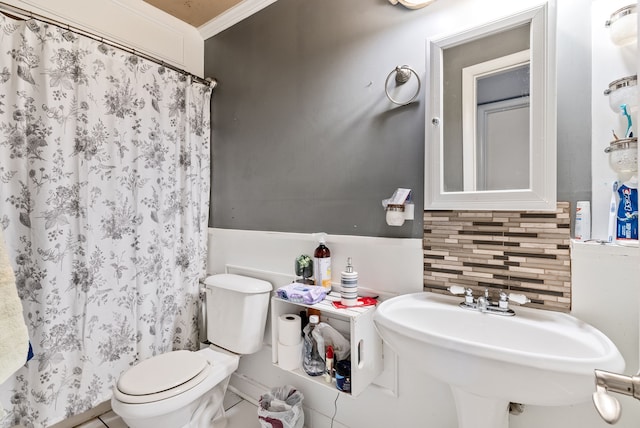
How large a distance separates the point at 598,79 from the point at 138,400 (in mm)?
1966

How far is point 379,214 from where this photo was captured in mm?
1303

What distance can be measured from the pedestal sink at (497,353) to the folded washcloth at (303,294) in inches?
12.6

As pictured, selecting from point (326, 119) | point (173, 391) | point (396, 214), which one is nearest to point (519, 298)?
point (396, 214)

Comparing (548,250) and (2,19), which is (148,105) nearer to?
(2,19)

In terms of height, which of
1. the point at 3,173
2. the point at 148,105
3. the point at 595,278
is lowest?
the point at 595,278

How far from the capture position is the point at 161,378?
127 cm

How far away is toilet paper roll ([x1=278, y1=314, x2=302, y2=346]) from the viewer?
1.29 m

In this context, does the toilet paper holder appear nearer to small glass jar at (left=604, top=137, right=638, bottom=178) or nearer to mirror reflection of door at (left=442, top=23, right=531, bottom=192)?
mirror reflection of door at (left=442, top=23, right=531, bottom=192)

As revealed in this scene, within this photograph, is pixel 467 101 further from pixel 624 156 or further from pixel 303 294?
pixel 303 294

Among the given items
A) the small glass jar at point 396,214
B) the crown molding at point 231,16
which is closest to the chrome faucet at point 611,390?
the small glass jar at point 396,214

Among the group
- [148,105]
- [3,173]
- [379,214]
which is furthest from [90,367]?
[379,214]

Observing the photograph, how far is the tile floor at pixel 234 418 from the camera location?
1584 millimetres

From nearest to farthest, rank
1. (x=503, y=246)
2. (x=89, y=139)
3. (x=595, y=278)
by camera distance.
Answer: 1. (x=595, y=278)
2. (x=503, y=246)
3. (x=89, y=139)

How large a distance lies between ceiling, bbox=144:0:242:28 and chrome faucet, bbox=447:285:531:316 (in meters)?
1.99
